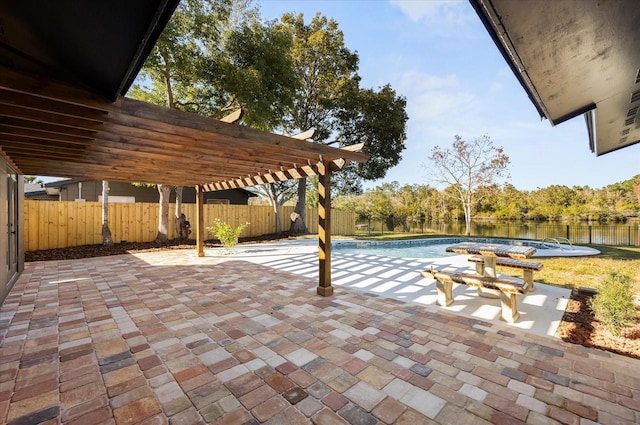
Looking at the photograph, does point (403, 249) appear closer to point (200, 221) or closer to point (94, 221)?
point (200, 221)

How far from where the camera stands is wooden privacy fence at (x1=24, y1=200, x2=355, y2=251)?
818 centimetres

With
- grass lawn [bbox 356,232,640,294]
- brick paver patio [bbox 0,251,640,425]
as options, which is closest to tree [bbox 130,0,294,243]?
brick paver patio [bbox 0,251,640,425]

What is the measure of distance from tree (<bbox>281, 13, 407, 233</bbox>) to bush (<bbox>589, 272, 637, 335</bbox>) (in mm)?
12193

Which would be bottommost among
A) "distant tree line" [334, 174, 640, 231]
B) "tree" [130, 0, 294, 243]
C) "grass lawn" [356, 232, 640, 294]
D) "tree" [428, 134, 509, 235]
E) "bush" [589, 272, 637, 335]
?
"grass lawn" [356, 232, 640, 294]

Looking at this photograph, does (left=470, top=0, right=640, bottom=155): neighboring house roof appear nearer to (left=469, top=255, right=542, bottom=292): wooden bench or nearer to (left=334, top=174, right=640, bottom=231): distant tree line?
(left=469, top=255, right=542, bottom=292): wooden bench

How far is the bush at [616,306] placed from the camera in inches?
114

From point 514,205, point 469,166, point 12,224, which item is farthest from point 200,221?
point 514,205

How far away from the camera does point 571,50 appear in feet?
5.31

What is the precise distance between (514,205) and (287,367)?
31.3 metres

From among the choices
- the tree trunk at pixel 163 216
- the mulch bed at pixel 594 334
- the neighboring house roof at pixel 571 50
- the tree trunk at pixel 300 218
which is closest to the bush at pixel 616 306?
the mulch bed at pixel 594 334

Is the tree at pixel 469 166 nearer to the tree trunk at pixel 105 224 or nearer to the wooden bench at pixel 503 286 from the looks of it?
the wooden bench at pixel 503 286

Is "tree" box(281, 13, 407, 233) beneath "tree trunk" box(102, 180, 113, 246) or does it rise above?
above

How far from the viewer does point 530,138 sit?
1908 centimetres

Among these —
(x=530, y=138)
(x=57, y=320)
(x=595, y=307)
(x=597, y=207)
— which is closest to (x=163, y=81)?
(x=57, y=320)
